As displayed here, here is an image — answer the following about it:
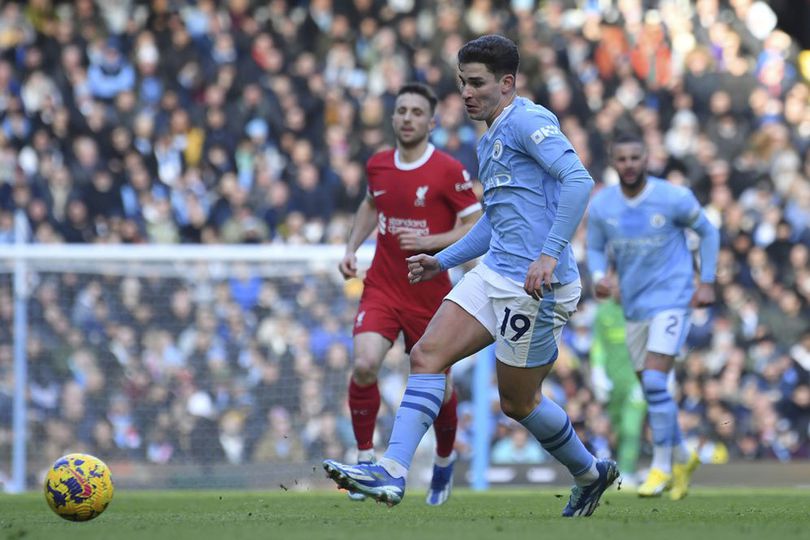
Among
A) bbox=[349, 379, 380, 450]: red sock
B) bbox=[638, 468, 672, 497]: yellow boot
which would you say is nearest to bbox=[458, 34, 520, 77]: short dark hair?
bbox=[349, 379, 380, 450]: red sock

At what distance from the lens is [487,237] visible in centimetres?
795

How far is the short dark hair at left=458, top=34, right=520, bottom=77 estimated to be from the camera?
7.55 meters

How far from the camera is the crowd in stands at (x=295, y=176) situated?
48.4 feet

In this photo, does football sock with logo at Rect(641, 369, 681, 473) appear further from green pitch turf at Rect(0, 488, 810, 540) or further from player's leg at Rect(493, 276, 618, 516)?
player's leg at Rect(493, 276, 618, 516)

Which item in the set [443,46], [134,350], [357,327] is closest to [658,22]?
[443,46]

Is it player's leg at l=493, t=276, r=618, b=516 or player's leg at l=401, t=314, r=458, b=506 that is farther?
player's leg at l=401, t=314, r=458, b=506

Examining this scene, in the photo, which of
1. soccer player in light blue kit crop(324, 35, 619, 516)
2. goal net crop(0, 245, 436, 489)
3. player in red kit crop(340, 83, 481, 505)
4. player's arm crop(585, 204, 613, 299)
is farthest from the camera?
goal net crop(0, 245, 436, 489)

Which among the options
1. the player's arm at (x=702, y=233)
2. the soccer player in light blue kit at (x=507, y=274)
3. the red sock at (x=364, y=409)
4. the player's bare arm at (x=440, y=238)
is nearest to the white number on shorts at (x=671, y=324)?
the player's arm at (x=702, y=233)

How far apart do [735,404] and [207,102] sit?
7.48m

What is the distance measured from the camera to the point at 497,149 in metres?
7.61

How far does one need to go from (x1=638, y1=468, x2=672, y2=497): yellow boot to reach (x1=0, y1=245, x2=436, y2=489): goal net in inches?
152

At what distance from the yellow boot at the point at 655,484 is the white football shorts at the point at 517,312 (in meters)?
3.57

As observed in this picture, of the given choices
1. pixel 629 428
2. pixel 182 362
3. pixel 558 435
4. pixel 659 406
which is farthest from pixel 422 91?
pixel 182 362

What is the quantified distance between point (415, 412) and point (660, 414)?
12.9 feet
